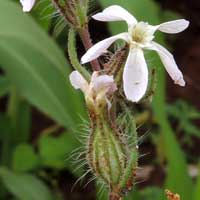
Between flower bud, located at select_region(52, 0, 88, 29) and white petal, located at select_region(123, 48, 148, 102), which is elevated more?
flower bud, located at select_region(52, 0, 88, 29)

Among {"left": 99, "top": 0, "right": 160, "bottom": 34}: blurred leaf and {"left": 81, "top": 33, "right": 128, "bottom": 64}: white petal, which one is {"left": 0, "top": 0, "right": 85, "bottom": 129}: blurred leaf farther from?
{"left": 81, "top": 33, "right": 128, "bottom": 64}: white petal

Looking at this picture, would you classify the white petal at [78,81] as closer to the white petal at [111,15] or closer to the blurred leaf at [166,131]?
the white petal at [111,15]

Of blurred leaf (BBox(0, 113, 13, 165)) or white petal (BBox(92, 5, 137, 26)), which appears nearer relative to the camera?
white petal (BBox(92, 5, 137, 26))

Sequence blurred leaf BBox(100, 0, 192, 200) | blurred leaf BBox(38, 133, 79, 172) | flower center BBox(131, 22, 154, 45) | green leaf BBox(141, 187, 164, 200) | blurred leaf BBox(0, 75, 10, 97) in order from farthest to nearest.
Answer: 1. blurred leaf BBox(0, 75, 10, 97)
2. blurred leaf BBox(38, 133, 79, 172)
3. green leaf BBox(141, 187, 164, 200)
4. blurred leaf BBox(100, 0, 192, 200)
5. flower center BBox(131, 22, 154, 45)

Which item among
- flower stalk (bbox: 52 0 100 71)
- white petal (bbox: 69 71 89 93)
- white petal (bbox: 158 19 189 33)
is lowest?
white petal (bbox: 158 19 189 33)

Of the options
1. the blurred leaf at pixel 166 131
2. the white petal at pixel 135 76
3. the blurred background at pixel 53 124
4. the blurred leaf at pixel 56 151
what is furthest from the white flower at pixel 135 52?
the blurred leaf at pixel 56 151

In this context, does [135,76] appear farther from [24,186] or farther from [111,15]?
[24,186]

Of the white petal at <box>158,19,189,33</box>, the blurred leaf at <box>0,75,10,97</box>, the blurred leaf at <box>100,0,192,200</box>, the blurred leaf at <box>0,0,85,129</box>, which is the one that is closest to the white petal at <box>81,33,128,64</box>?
the white petal at <box>158,19,189,33</box>

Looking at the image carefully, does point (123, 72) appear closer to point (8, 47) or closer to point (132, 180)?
point (132, 180)
